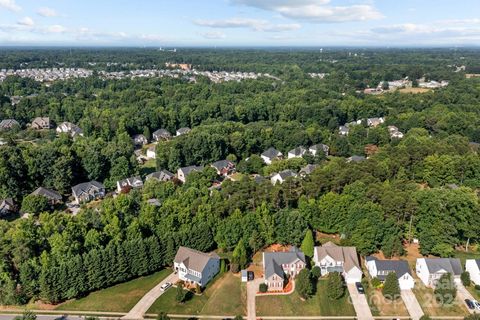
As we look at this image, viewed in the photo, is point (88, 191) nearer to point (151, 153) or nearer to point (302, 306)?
point (151, 153)

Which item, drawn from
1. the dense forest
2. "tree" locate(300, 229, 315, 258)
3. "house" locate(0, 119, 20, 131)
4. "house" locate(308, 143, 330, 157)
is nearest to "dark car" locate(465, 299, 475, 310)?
the dense forest

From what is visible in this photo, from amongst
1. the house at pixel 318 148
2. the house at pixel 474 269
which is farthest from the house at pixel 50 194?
the house at pixel 474 269

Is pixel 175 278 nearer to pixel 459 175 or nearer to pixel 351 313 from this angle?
pixel 351 313

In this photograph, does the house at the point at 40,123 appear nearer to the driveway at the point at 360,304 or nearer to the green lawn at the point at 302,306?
the green lawn at the point at 302,306

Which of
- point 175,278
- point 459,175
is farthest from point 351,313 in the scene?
point 459,175

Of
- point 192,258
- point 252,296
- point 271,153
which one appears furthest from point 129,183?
point 252,296

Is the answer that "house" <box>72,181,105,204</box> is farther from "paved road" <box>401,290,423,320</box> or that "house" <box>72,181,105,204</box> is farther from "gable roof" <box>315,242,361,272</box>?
"paved road" <box>401,290,423,320</box>
